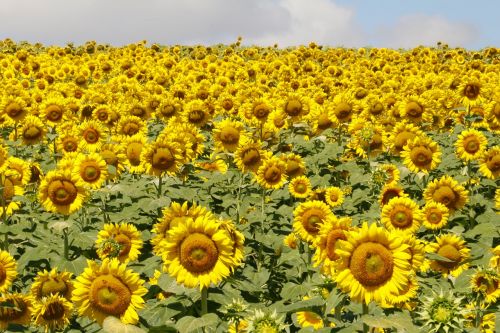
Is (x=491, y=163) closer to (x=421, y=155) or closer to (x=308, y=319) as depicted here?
(x=421, y=155)

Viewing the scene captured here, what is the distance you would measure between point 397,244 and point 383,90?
1435cm

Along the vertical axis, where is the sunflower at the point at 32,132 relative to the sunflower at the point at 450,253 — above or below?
above

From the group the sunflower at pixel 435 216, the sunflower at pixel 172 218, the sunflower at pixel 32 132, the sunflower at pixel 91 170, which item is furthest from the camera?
the sunflower at pixel 32 132

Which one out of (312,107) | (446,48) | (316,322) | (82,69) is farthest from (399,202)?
(446,48)

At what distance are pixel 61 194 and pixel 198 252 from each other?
3122mm

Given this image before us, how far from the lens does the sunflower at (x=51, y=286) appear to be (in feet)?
17.2

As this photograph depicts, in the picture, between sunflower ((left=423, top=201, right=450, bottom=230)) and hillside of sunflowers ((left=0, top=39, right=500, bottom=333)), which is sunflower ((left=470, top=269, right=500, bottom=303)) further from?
sunflower ((left=423, top=201, right=450, bottom=230))

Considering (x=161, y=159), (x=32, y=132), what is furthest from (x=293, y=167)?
(x=32, y=132)

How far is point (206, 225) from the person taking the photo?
4.20 metres

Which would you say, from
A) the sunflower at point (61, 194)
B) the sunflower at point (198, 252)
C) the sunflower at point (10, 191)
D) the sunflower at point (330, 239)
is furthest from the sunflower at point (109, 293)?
the sunflower at point (10, 191)

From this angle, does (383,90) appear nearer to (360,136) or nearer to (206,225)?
(360,136)

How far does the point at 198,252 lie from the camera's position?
4203 millimetres

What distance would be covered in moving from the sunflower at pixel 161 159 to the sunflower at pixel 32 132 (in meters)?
3.94

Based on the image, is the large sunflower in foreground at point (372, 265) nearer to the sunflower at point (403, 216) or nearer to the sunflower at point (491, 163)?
the sunflower at point (403, 216)
